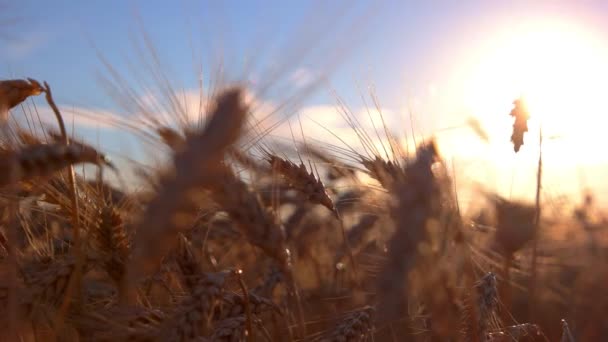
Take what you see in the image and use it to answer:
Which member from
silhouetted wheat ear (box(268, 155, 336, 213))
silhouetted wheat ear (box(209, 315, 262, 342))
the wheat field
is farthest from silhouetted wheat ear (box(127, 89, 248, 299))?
silhouetted wheat ear (box(268, 155, 336, 213))

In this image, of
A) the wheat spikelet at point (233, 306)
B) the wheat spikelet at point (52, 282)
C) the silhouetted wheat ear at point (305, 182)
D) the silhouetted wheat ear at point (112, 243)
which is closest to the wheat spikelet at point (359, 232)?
the silhouetted wheat ear at point (305, 182)

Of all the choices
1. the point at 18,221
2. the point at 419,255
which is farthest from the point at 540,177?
the point at 18,221

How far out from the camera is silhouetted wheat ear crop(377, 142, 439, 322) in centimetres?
165

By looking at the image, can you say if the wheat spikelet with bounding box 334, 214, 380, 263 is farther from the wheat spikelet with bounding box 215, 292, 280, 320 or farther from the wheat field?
the wheat spikelet with bounding box 215, 292, 280, 320

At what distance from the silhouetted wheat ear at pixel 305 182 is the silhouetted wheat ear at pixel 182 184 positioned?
0.85m

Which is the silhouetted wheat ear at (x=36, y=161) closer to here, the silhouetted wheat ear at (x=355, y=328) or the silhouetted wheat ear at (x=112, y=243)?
the silhouetted wheat ear at (x=112, y=243)

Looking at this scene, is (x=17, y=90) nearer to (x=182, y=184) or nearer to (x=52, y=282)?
(x=52, y=282)

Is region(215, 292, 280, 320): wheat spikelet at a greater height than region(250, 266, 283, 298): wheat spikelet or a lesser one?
lesser

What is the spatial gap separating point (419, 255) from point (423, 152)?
1.56 ft

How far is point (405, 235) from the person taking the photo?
67.9 inches

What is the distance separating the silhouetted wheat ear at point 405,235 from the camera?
1.65 metres

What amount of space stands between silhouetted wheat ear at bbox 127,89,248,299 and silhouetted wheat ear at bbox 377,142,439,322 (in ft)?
1.80

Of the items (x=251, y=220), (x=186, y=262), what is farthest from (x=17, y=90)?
(x=251, y=220)

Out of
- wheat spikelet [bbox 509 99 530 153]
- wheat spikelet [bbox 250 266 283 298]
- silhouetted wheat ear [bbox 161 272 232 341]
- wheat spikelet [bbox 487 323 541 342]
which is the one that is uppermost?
wheat spikelet [bbox 509 99 530 153]
